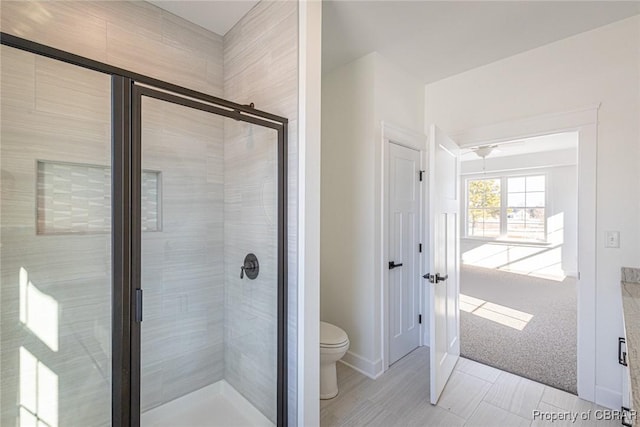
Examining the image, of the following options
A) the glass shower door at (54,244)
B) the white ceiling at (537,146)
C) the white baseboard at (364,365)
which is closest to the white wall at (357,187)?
the white baseboard at (364,365)

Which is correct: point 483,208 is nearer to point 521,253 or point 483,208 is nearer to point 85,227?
point 521,253

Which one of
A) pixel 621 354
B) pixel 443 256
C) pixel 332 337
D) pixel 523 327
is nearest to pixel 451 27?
pixel 443 256

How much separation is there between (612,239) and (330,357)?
6.89ft

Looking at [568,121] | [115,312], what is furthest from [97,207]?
[568,121]

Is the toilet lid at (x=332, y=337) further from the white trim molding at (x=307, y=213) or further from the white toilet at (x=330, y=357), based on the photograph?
the white trim molding at (x=307, y=213)

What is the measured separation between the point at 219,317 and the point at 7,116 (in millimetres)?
1552

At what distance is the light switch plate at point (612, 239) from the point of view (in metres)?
2.01

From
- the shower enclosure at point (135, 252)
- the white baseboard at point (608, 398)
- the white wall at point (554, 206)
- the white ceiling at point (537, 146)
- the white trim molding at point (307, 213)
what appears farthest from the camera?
the white wall at point (554, 206)

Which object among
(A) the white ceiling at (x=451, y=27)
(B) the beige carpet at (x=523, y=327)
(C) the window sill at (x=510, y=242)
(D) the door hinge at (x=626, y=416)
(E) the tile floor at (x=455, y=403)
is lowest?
(E) the tile floor at (x=455, y=403)

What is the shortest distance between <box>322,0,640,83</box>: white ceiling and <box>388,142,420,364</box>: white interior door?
806mm

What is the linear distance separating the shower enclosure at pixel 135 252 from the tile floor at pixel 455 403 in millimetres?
650

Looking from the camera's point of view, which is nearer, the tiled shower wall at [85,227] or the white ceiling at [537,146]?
the tiled shower wall at [85,227]

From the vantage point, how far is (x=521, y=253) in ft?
21.2

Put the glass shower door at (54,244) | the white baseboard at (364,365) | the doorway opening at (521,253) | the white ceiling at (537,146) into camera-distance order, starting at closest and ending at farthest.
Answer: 1. the glass shower door at (54,244)
2. the white baseboard at (364,365)
3. the doorway opening at (521,253)
4. the white ceiling at (537,146)
